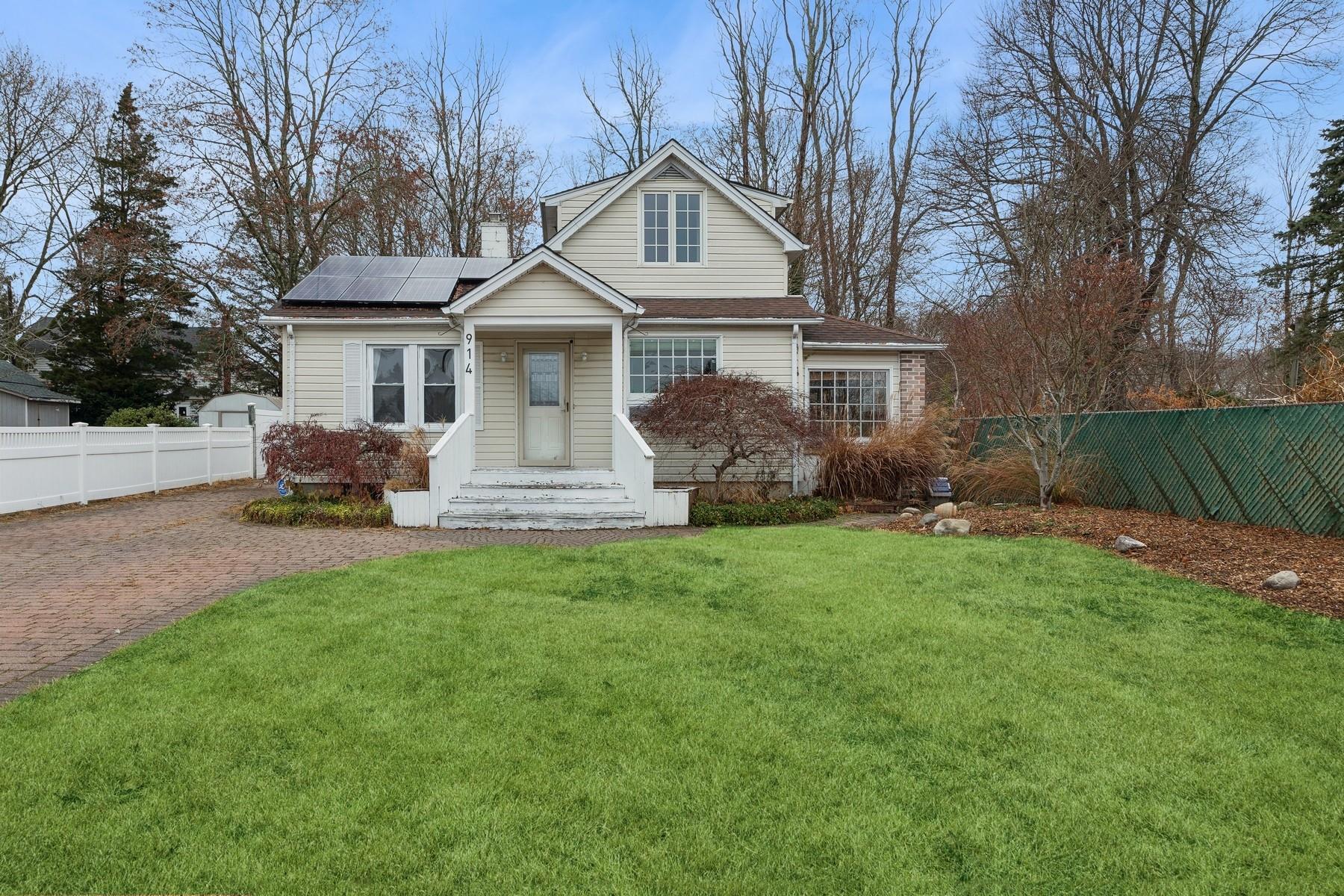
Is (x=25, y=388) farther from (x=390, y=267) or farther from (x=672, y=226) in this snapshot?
(x=672, y=226)

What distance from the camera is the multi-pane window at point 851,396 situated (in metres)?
14.5

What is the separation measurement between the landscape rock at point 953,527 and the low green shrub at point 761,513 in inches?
86.5

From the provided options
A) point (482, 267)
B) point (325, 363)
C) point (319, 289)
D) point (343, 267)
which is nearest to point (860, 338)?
point (482, 267)

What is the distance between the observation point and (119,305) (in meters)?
28.7

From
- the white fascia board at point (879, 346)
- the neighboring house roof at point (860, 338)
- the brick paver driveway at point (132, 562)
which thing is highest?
the neighboring house roof at point (860, 338)

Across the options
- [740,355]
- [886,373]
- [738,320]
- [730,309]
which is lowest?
[886,373]

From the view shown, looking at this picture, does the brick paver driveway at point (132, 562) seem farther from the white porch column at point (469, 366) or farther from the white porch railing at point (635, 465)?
the white porch column at point (469, 366)

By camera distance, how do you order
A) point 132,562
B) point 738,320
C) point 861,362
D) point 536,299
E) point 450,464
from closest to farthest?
point 132,562 < point 450,464 < point 536,299 < point 738,320 < point 861,362

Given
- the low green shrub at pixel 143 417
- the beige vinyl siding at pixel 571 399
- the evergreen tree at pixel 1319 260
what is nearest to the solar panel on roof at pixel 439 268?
the beige vinyl siding at pixel 571 399

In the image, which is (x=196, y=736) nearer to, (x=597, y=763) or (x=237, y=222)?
(x=597, y=763)

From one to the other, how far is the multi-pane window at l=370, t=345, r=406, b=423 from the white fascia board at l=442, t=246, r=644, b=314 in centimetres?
252

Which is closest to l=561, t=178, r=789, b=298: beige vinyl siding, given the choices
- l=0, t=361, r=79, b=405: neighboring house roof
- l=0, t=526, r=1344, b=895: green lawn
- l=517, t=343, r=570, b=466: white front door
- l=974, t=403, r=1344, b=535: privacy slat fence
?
l=517, t=343, r=570, b=466: white front door

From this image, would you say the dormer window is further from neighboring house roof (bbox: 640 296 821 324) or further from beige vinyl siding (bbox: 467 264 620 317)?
beige vinyl siding (bbox: 467 264 620 317)

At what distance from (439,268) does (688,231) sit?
5594mm
